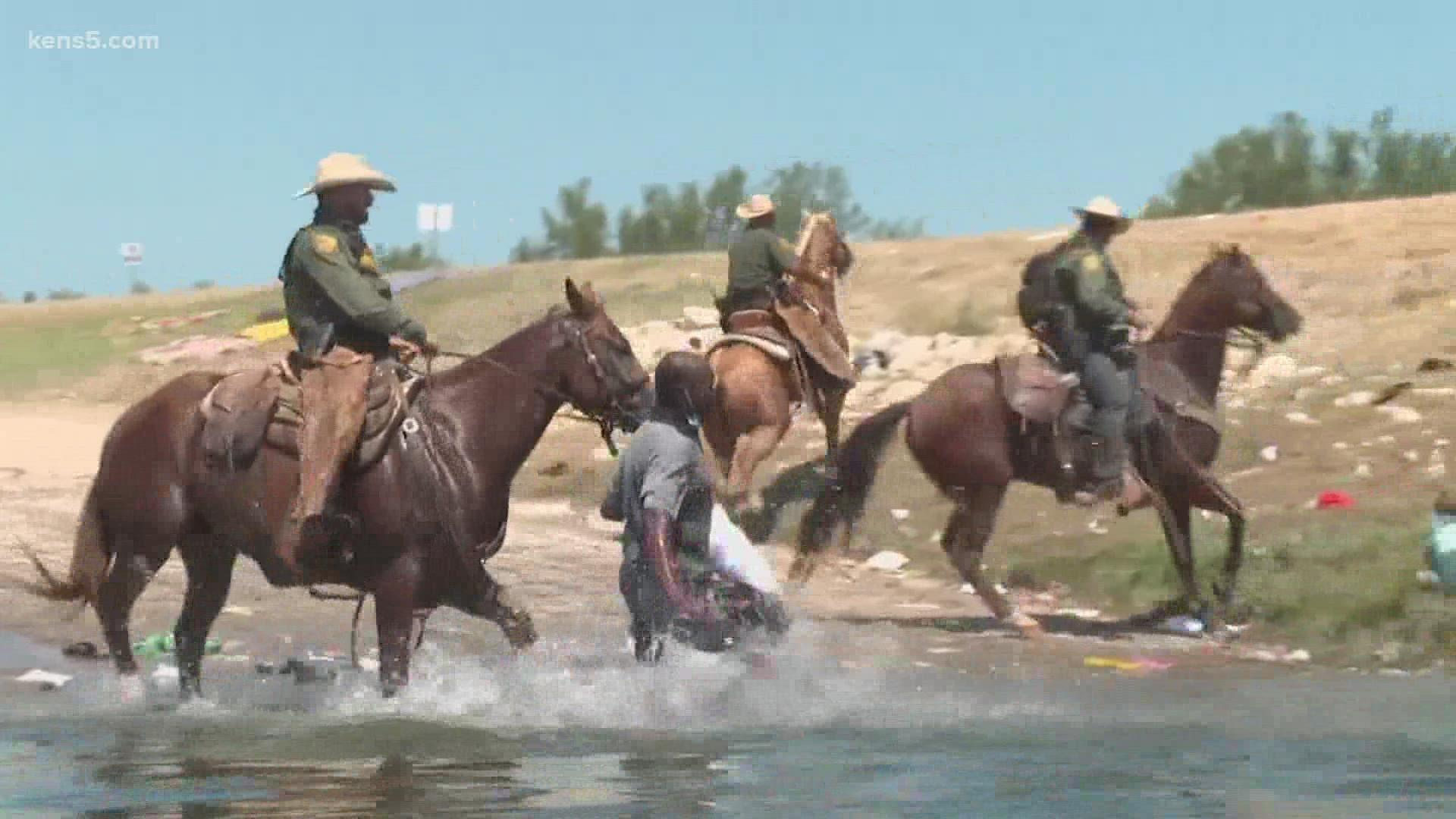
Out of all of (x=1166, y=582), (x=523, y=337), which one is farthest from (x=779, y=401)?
(x=523, y=337)

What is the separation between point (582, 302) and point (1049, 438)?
15.5 ft

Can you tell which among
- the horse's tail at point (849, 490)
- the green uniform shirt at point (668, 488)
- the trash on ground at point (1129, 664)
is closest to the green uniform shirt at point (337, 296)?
the green uniform shirt at point (668, 488)

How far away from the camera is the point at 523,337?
479 inches

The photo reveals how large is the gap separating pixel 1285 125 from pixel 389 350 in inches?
1758

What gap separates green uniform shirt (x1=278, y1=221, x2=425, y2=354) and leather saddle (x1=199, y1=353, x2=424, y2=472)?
0.16 metres

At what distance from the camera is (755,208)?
774 inches

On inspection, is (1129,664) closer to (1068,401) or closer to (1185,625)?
(1185,625)

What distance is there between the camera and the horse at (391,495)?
11664 millimetres

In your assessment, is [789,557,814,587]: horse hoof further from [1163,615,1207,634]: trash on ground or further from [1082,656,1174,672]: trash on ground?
[1082,656,1174,672]: trash on ground

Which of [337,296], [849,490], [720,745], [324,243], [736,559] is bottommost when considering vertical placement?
[720,745]

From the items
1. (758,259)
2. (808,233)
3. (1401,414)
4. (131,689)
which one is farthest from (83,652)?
(1401,414)

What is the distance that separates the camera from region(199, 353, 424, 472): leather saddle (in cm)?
1166

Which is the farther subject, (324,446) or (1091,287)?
(1091,287)

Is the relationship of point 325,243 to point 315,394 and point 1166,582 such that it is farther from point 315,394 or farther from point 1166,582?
point 1166,582
